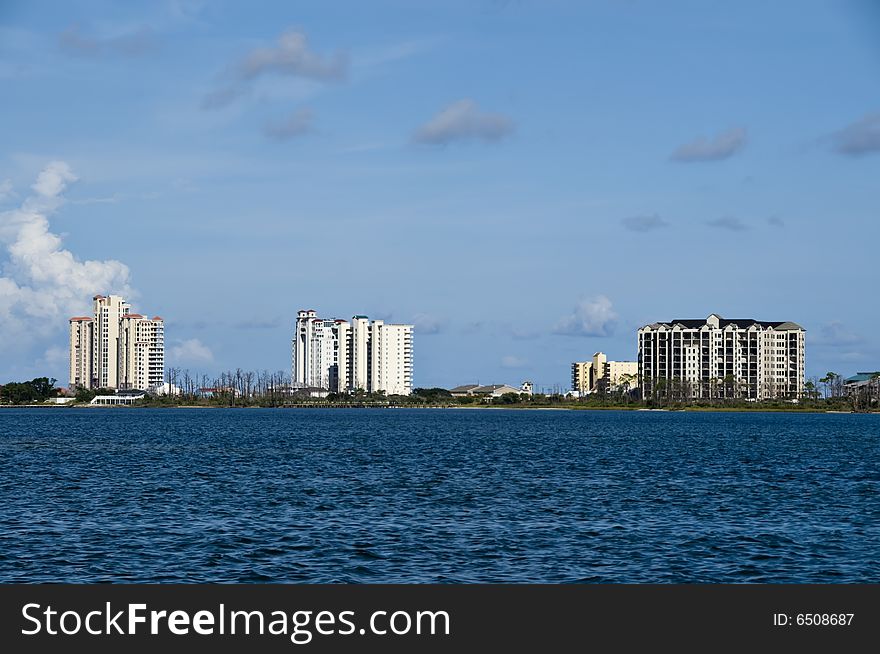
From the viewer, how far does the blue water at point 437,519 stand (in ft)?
101

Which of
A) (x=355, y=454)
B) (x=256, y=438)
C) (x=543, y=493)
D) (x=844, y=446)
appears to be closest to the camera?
(x=543, y=493)

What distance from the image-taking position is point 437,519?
135 ft

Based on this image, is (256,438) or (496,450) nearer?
(496,450)

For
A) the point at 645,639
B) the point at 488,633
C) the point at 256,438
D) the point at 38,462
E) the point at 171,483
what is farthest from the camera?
the point at 256,438

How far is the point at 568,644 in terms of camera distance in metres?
20.8

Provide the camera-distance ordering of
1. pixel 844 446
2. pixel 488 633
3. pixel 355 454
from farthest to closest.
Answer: pixel 844 446, pixel 355 454, pixel 488 633

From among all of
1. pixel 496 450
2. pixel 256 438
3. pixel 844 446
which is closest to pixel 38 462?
pixel 496 450

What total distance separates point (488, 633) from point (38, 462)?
57449mm

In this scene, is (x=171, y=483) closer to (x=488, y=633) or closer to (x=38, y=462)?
(x=38, y=462)

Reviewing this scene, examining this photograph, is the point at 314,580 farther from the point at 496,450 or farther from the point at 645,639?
the point at 496,450

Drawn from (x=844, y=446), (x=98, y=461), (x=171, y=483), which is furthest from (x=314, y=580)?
(x=844, y=446)

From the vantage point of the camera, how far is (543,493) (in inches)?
2021

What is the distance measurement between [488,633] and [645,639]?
3.23 m

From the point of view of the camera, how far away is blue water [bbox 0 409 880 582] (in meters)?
30.9
